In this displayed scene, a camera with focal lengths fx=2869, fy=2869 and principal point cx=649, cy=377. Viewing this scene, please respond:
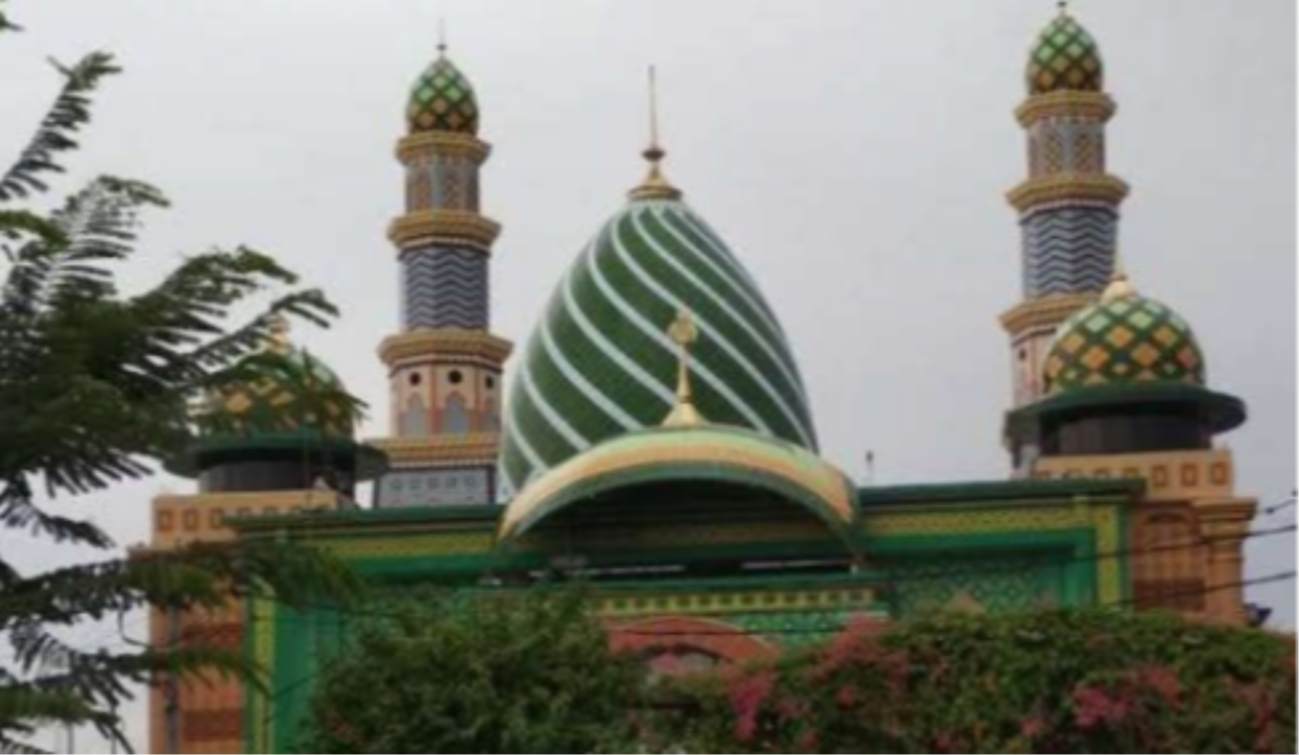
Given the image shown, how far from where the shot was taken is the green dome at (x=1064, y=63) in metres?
31.0

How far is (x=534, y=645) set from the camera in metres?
12.6

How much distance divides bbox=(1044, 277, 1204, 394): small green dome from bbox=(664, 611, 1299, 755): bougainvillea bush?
27.1 ft

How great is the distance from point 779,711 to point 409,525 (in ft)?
23.3

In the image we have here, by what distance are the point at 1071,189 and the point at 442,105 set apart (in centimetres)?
732

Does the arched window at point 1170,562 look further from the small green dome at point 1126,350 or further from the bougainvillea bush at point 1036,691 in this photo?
the bougainvillea bush at point 1036,691

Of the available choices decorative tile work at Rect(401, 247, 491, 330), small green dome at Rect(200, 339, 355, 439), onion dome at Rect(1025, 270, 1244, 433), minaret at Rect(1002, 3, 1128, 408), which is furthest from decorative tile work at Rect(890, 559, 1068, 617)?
decorative tile work at Rect(401, 247, 491, 330)

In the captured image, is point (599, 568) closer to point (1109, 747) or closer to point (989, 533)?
point (989, 533)

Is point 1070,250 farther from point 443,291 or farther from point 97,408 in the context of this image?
point 97,408

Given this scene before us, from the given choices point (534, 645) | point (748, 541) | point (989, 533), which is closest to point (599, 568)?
point (748, 541)

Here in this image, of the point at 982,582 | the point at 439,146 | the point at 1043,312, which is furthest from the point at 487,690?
the point at 439,146

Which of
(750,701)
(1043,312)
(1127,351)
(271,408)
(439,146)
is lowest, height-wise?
(750,701)

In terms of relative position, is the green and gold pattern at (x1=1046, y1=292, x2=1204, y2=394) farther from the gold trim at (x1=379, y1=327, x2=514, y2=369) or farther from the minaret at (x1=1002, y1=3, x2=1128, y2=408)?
the gold trim at (x1=379, y1=327, x2=514, y2=369)

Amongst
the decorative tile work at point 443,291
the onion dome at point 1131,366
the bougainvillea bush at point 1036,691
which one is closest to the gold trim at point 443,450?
the decorative tile work at point 443,291

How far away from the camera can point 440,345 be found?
30.9m
